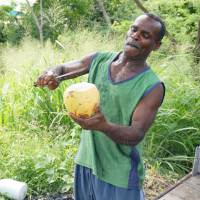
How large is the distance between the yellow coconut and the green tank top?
6.2 inches

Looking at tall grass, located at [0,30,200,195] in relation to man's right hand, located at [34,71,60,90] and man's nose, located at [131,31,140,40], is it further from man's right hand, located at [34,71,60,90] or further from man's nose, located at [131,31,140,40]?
man's nose, located at [131,31,140,40]

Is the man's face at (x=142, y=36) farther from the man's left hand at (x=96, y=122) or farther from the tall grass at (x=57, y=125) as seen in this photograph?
the tall grass at (x=57, y=125)

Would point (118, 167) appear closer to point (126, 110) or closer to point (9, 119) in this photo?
point (126, 110)

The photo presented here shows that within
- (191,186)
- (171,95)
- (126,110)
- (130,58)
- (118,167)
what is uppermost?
(130,58)

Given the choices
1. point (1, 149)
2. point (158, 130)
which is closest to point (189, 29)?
point (158, 130)

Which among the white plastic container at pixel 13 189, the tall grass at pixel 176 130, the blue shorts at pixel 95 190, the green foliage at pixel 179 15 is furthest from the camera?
the green foliage at pixel 179 15

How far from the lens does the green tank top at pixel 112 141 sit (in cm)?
174

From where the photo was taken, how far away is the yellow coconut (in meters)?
1.56

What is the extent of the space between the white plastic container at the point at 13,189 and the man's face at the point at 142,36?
1.44 m

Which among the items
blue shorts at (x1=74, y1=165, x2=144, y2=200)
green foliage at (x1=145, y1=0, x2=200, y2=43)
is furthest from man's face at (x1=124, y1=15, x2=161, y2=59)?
green foliage at (x1=145, y1=0, x2=200, y2=43)

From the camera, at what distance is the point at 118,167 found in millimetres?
1872

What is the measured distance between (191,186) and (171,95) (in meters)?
1.11

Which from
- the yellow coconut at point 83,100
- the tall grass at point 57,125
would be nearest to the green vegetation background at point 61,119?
the tall grass at point 57,125

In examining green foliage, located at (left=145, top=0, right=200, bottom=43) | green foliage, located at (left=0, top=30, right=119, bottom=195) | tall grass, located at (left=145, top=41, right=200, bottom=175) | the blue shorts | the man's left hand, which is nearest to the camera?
the man's left hand
